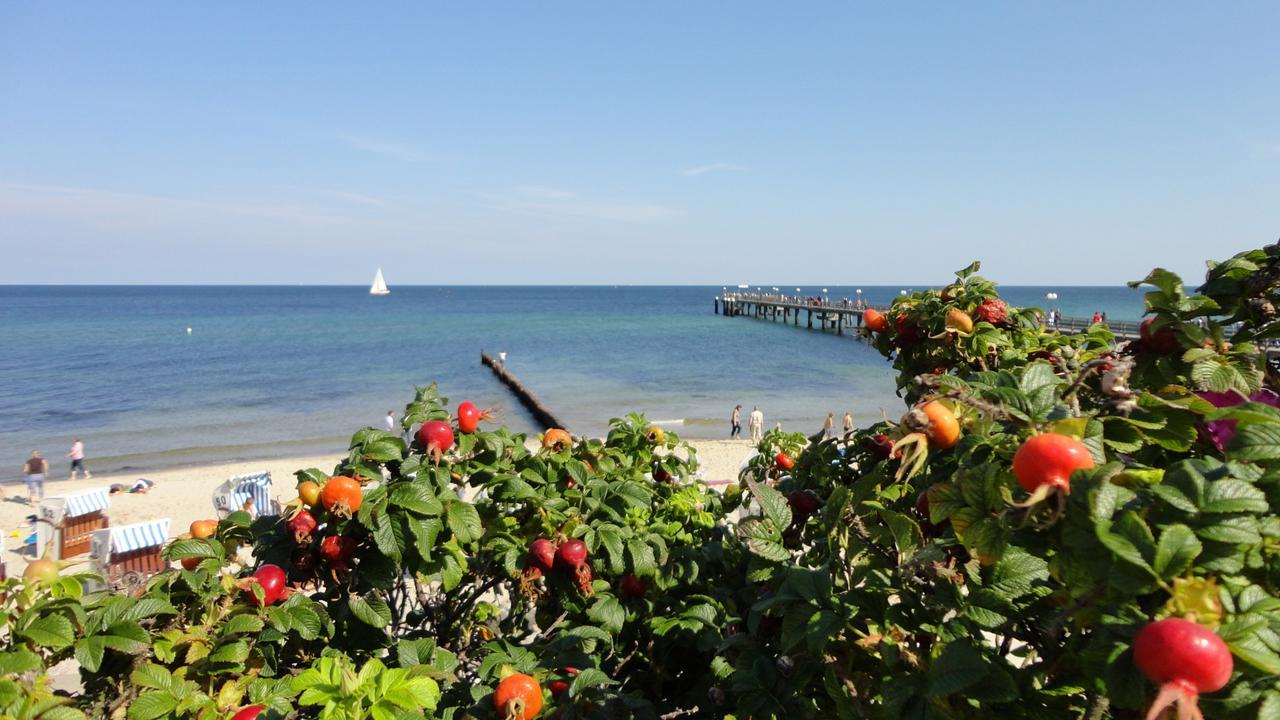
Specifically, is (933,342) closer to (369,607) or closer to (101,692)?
(369,607)

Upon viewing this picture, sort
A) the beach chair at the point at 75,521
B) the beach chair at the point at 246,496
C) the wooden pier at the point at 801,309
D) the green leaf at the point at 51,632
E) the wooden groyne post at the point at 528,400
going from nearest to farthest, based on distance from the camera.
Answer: the green leaf at the point at 51,632 → the beach chair at the point at 75,521 → the beach chair at the point at 246,496 → the wooden groyne post at the point at 528,400 → the wooden pier at the point at 801,309

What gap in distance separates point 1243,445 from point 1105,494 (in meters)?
0.30

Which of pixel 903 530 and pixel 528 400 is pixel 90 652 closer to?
pixel 903 530

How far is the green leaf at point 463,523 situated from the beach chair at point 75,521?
1179cm

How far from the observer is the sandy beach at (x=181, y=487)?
45.6 feet

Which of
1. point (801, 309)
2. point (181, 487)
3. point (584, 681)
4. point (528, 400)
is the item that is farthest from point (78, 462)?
point (801, 309)

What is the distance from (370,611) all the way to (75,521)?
12067 millimetres

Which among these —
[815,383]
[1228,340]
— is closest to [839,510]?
[1228,340]

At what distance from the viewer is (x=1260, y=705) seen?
3.11 ft

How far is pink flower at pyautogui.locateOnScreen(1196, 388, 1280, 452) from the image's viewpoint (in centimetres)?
137

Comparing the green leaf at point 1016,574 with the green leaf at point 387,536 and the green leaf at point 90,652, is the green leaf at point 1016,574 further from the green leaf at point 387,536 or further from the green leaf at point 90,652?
the green leaf at point 90,652

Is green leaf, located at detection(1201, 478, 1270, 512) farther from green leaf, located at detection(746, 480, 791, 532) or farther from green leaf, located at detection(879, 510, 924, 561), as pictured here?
green leaf, located at detection(746, 480, 791, 532)

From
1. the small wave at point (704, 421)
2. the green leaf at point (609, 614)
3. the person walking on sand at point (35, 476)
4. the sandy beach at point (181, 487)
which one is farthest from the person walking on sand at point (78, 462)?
the green leaf at point (609, 614)

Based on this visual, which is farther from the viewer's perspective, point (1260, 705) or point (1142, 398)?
point (1142, 398)
